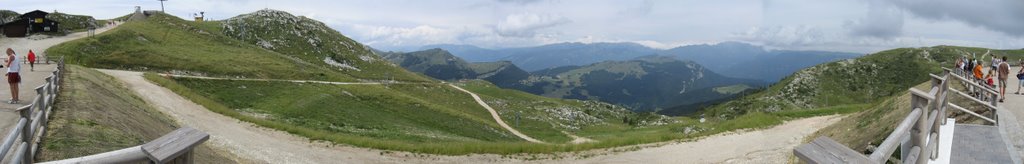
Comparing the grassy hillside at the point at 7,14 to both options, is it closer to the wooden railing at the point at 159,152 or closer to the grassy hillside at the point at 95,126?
the grassy hillside at the point at 95,126

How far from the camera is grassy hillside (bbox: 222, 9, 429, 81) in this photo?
4764 inches

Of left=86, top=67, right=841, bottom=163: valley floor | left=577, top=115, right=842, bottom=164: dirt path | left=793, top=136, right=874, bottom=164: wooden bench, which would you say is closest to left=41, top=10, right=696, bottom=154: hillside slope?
left=86, top=67, right=841, bottom=163: valley floor

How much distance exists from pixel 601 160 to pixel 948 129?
16426mm

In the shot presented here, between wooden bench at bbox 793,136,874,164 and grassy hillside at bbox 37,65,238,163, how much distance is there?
1745cm

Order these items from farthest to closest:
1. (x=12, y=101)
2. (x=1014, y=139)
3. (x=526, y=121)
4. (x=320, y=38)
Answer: (x=320, y=38) < (x=526, y=121) < (x=12, y=101) < (x=1014, y=139)

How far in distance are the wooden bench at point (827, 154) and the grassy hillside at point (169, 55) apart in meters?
73.3

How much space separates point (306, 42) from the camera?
130750 mm

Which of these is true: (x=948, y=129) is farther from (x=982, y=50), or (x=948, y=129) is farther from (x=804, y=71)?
(x=982, y=50)

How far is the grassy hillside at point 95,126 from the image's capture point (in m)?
16.0

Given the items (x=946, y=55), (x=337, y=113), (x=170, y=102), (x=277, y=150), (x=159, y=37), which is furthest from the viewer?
(x=946, y=55)

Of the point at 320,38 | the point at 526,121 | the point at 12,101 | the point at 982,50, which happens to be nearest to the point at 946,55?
the point at 982,50

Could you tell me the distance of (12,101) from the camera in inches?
957

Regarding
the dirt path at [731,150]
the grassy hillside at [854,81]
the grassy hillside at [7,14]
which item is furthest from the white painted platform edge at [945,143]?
the grassy hillside at [854,81]

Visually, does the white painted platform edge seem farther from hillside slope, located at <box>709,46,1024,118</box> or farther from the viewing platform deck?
hillside slope, located at <box>709,46,1024,118</box>
